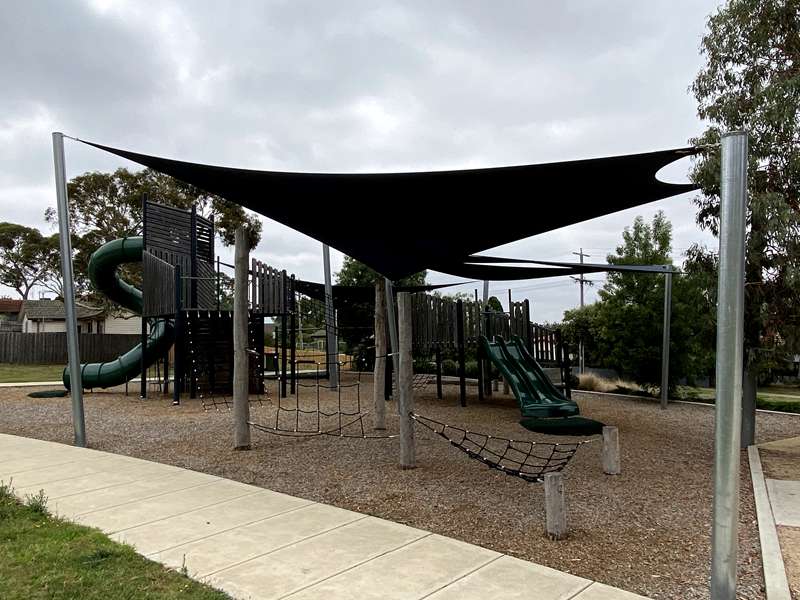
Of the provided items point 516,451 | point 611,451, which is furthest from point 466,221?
point 516,451

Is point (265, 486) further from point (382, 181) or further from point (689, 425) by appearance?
point (689, 425)

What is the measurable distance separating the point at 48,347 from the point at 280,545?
3173 centimetres

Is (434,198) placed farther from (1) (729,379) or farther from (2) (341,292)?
(2) (341,292)

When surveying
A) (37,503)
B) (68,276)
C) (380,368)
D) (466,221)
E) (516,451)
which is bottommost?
(516,451)

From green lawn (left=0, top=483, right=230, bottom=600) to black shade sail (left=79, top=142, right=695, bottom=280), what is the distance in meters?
3.01

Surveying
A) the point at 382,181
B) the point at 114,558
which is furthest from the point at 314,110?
the point at 114,558

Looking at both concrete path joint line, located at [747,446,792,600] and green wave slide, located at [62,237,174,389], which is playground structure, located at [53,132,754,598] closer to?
concrete path joint line, located at [747,446,792,600]

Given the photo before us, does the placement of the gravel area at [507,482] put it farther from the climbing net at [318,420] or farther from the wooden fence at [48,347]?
the wooden fence at [48,347]

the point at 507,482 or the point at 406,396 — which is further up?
the point at 406,396

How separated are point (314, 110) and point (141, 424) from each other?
5.96 metres

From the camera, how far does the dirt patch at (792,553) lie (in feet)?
11.6

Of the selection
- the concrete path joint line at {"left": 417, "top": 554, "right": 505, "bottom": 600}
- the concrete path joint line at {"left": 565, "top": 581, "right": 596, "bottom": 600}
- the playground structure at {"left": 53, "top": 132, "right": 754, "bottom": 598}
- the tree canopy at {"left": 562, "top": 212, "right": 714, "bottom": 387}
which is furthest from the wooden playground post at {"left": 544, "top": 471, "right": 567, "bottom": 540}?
the tree canopy at {"left": 562, "top": 212, "right": 714, "bottom": 387}

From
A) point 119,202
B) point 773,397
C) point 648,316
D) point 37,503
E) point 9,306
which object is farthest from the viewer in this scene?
point 9,306

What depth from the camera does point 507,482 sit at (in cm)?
601
